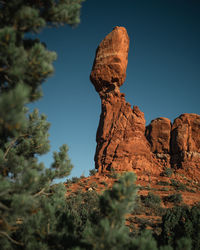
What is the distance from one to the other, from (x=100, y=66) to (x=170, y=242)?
26.2 meters

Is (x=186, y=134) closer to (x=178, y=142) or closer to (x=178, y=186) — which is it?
(x=178, y=142)

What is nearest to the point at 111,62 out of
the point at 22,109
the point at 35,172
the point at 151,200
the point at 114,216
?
the point at 151,200

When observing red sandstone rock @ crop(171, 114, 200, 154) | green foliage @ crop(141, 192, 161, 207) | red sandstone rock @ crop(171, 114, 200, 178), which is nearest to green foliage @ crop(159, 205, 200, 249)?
green foliage @ crop(141, 192, 161, 207)

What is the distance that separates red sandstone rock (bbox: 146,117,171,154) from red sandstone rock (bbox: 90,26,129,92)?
408 inches

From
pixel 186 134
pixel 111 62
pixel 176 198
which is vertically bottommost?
pixel 176 198

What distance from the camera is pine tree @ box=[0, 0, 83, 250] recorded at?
3.21m

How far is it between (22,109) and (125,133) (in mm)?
25017

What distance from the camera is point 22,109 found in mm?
3473

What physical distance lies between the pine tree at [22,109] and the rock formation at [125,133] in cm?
2137

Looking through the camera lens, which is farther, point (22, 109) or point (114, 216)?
point (22, 109)

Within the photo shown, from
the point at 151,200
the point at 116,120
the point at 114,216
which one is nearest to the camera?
the point at 114,216

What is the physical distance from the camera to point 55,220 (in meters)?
4.12

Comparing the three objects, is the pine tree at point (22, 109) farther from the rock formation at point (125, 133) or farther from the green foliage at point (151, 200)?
the rock formation at point (125, 133)

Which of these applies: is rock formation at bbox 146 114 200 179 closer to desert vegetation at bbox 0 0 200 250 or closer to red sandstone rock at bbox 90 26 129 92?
red sandstone rock at bbox 90 26 129 92
